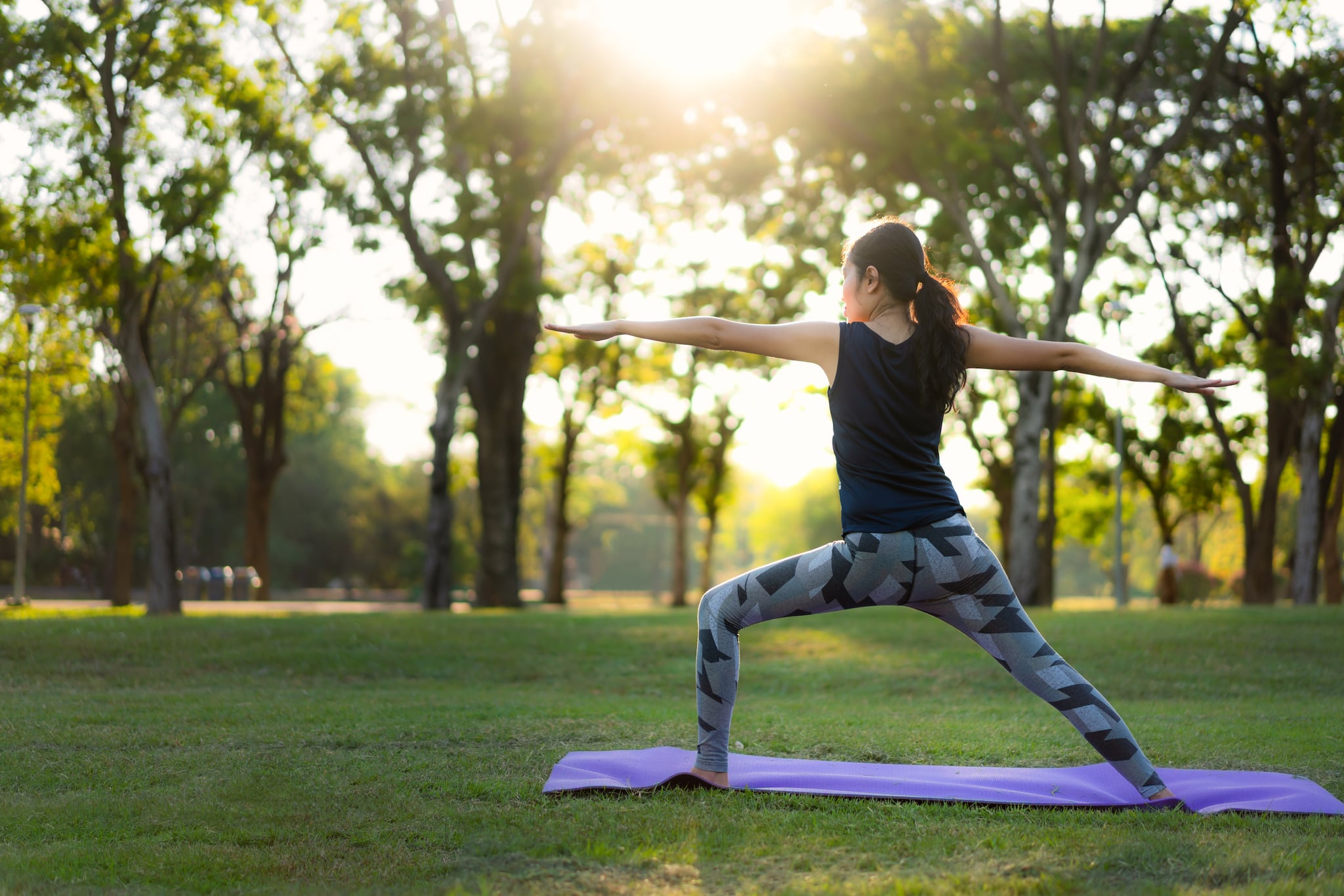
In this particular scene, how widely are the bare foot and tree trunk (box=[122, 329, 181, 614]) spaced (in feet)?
47.6

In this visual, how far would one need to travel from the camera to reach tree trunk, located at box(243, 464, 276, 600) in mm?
30531

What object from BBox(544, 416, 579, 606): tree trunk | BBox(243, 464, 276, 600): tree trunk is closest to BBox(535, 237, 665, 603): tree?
BBox(544, 416, 579, 606): tree trunk

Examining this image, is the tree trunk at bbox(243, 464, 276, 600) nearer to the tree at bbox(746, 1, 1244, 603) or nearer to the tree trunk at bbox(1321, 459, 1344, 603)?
the tree at bbox(746, 1, 1244, 603)

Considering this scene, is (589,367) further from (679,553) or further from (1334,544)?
(1334,544)

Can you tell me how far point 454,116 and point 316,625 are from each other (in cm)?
918

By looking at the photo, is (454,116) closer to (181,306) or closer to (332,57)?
(332,57)

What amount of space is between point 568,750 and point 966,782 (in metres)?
2.04

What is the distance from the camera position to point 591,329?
4.46 metres

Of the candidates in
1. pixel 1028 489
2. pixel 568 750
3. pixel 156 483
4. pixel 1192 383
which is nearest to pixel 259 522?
pixel 156 483

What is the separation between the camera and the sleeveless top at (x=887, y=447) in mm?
4324

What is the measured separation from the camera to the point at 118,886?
3.54 m

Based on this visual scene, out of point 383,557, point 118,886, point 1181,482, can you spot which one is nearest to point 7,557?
point 383,557

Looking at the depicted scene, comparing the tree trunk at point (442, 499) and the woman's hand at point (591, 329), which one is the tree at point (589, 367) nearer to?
the tree trunk at point (442, 499)

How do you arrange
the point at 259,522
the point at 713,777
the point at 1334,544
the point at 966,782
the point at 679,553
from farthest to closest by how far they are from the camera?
the point at 679,553, the point at 259,522, the point at 1334,544, the point at 966,782, the point at 713,777
